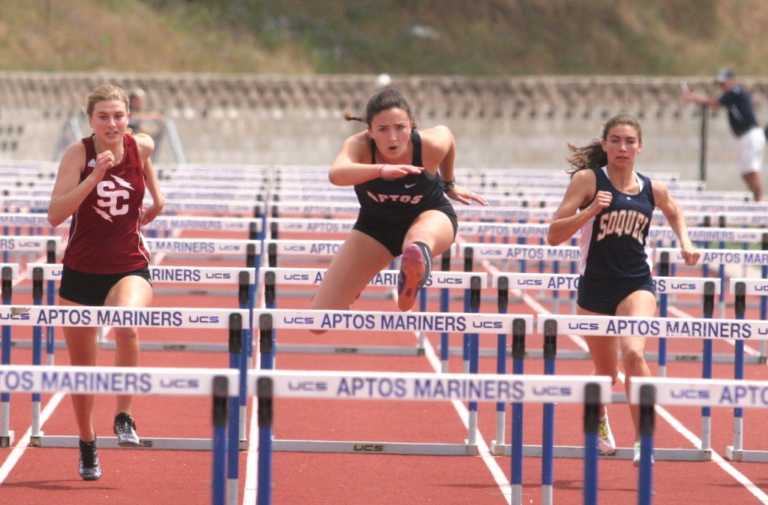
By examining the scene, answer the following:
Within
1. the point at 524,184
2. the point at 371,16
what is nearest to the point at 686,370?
the point at 524,184

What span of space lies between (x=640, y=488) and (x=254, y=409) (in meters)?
4.90

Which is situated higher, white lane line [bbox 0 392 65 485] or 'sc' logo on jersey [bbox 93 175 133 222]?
'sc' logo on jersey [bbox 93 175 133 222]

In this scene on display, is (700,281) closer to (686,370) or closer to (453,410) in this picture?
(453,410)

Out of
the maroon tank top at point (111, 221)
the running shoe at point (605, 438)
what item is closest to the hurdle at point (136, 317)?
the maroon tank top at point (111, 221)

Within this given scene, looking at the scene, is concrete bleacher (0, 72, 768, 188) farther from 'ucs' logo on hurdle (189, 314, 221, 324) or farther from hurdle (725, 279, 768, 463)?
'ucs' logo on hurdle (189, 314, 221, 324)

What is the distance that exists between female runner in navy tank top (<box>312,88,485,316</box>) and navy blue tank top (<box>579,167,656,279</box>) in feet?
1.94

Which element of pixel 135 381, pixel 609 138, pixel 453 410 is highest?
pixel 609 138

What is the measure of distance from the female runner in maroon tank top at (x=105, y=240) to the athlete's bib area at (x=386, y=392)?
0.41 metres

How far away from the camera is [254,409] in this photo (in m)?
10.1

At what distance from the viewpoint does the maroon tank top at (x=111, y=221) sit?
8008 millimetres

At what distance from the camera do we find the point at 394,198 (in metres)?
8.24

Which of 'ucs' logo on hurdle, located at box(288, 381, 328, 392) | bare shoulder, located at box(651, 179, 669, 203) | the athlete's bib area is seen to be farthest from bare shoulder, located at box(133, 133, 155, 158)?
'ucs' logo on hurdle, located at box(288, 381, 328, 392)

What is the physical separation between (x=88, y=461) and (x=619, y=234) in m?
2.75

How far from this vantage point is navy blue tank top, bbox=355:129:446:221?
8180mm
